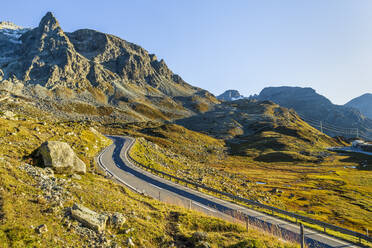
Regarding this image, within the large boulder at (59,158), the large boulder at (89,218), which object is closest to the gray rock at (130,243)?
the large boulder at (89,218)

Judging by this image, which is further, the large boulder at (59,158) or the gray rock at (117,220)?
the large boulder at (59,158)

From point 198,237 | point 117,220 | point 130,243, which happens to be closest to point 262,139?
point 198,237

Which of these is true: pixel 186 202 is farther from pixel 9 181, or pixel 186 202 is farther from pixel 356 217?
pixel 356 217

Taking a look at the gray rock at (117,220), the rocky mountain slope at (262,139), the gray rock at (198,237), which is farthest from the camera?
the rocky mountain slope at (262,139)

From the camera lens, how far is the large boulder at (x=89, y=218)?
9.67 meters

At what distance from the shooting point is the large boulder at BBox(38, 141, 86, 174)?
17.5m

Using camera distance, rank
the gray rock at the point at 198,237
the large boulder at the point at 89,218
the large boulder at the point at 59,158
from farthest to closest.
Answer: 1. the large boulder at the point at 59,158
2. the gray rock at the point at 198,237
3. the large boulder at the point at 89,218

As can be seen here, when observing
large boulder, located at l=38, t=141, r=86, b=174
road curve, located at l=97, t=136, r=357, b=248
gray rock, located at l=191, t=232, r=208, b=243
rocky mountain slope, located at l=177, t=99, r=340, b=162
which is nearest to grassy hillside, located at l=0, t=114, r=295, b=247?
gray rock, located at l=191, t=232, r=208, b=243

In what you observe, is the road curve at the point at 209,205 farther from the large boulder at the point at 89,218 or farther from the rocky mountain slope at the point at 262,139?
the rocky mountain slope at the point at 262,139

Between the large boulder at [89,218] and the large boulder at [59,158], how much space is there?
9059 millimetres

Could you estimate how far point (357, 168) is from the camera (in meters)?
103

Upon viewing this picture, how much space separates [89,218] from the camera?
392 inches

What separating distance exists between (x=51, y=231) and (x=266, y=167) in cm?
10062

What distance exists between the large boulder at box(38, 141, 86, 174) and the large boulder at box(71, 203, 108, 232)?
906 centimetres
